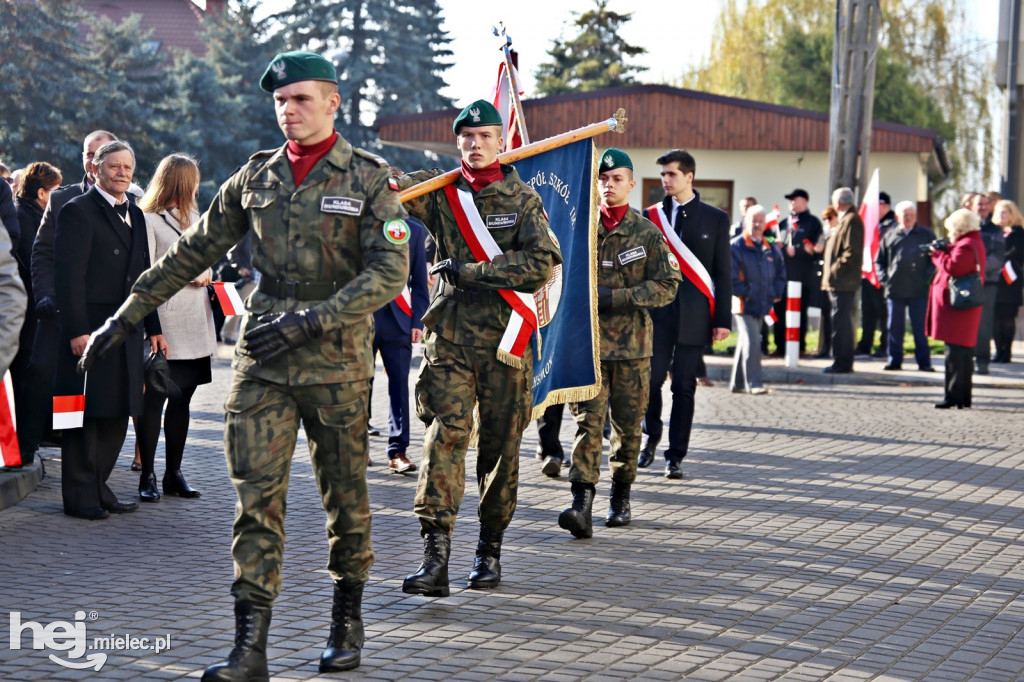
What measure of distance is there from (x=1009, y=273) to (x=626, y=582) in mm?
13535

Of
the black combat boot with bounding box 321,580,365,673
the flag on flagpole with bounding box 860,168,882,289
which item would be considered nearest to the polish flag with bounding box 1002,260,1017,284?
the flag on flagpole with bounding box 860,168,882,289

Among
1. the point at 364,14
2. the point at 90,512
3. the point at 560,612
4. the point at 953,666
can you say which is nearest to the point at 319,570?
the point at 560,612

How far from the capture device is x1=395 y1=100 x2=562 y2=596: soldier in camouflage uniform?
6.17m

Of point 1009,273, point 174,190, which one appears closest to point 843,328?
point 1009,273

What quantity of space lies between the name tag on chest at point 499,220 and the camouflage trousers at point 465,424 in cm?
56

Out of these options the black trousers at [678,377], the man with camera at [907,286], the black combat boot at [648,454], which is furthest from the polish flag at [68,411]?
the man with camera at [907,286]

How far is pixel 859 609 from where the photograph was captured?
604 cm

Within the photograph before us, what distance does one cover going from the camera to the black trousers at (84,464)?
775cm

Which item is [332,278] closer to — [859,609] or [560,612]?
[560,612]

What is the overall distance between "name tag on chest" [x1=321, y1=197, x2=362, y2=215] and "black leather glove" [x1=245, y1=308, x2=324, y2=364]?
1.26 feet

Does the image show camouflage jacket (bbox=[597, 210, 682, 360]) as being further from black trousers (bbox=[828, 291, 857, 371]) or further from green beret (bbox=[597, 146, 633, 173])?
black trousers (bbox=[828, 291, 857, 371])

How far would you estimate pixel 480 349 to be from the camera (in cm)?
624

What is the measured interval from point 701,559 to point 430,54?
163ft

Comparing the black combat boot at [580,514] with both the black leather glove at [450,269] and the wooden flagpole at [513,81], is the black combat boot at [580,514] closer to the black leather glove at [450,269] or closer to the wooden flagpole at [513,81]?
the black leather glove at [450,269]
